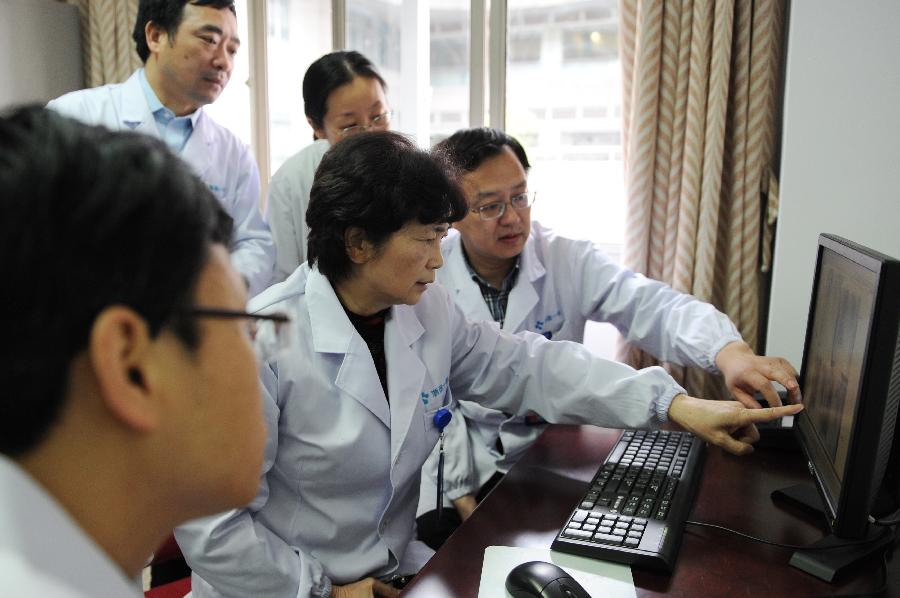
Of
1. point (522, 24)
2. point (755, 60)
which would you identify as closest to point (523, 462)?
point (755, 60)

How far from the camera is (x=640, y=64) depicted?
2436 mm

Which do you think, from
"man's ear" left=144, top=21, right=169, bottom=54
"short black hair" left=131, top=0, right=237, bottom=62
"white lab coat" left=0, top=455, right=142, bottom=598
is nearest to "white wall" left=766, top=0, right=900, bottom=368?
"short black hair" left=131, top=0, right=237, bottom=62

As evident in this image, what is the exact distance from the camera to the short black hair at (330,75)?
2254 mm

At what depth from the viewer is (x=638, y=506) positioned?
3.84 feet

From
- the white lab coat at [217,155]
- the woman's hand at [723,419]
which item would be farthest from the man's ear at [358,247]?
the white lab coat at [217,155]

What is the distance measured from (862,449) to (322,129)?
5.95 ft

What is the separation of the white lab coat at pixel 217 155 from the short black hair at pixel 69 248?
5.48 ft

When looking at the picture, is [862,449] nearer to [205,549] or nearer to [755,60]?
[205,549]

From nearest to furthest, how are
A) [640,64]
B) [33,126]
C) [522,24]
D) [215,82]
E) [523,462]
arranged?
1. [33,126]
2. [523,462]
3. [215,82]
4. [640,64]
5. [522,24]

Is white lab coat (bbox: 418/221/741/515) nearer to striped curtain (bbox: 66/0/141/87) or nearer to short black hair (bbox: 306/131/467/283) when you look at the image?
short black hair (bbox: 306/131/467/283)

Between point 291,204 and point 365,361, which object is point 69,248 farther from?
point 291,204

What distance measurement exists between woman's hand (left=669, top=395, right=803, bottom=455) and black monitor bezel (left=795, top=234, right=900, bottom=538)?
0.31 meters

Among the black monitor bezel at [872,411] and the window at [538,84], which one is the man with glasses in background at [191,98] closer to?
the window at [538,84]

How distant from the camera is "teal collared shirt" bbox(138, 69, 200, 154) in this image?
2256 mm
